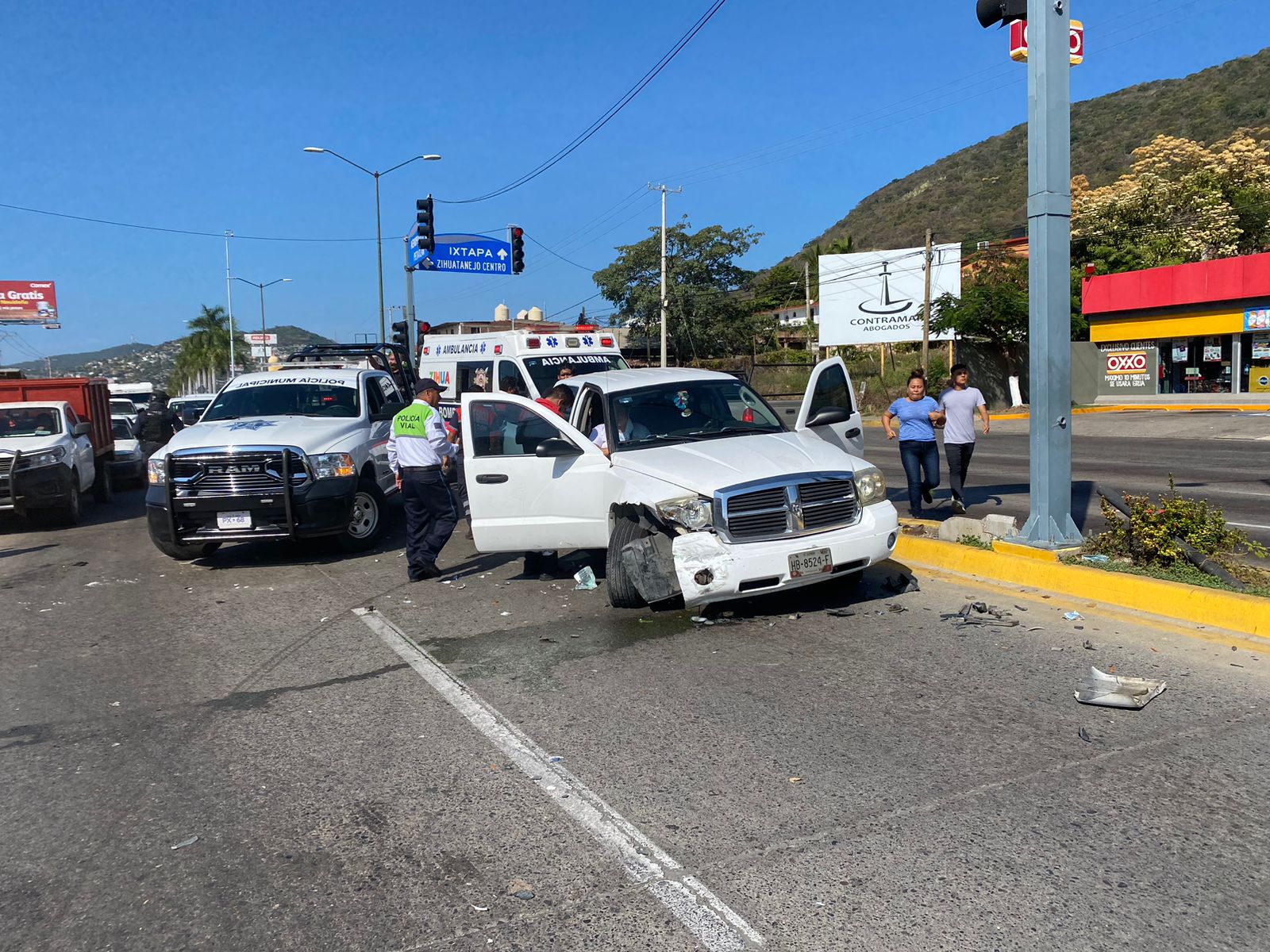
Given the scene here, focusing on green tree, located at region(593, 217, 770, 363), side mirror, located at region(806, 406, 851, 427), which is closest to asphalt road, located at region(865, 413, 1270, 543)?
side mirror, located at region(806, 406, 851, 427)

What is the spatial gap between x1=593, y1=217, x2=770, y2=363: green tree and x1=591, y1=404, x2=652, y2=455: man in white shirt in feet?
160

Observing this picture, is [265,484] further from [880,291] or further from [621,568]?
[880,291]

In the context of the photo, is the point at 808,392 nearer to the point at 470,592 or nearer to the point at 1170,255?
the point at 470,592

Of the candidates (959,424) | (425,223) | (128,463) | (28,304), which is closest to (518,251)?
(425,223)

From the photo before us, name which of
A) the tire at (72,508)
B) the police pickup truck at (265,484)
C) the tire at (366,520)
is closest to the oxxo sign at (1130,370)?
the police pickup truck at (265,484)

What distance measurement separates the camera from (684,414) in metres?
8.55

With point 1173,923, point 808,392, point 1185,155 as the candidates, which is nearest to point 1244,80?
point 1185,155

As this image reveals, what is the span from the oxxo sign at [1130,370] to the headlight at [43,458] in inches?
1306

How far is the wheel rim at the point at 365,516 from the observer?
1116 cm

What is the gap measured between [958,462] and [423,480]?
5.83 metres

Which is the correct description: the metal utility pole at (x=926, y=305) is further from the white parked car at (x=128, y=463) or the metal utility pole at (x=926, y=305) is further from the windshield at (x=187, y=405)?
the white parked car at (x=128, y=463)

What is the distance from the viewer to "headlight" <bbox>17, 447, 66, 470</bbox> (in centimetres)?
1378

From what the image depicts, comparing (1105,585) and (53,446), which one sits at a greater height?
(53,446)

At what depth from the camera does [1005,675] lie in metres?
5.86
